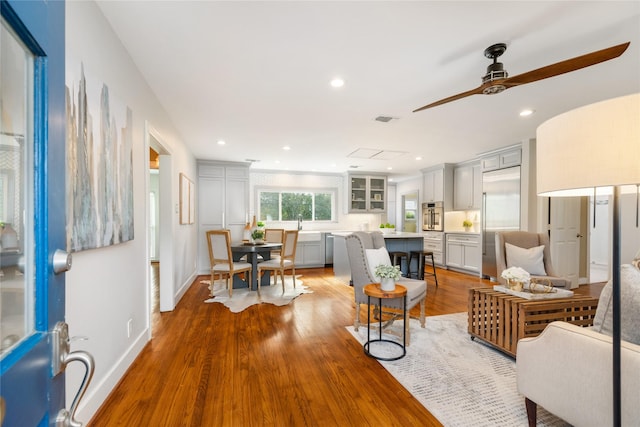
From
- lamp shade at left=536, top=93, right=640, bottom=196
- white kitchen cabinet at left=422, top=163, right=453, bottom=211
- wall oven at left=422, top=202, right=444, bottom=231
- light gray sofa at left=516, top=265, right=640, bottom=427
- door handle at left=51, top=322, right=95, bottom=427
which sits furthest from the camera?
wall oven at left=422, top=202, right=444, bottom=231

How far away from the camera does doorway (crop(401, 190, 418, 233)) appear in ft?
25.4

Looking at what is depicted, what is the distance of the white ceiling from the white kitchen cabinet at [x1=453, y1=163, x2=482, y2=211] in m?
2.05

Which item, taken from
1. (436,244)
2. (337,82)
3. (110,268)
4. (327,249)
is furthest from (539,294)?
(327,249)

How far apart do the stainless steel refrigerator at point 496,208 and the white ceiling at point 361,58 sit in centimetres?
119

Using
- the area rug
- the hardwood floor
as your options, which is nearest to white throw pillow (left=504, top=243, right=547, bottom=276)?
the area rug

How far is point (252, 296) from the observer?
4273 mm

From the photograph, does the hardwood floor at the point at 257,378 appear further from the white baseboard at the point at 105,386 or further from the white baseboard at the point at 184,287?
the white baseboard at the point at 184,287

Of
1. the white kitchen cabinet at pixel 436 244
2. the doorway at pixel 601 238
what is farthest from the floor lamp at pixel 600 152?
the doorway at pixel 601 238

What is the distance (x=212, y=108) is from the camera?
3.23 meters

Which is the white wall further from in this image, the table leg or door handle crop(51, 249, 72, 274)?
the table leg

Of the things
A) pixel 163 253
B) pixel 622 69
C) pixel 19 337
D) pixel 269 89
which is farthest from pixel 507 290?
pixel 163 253

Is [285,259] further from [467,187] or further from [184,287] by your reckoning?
[467,187]

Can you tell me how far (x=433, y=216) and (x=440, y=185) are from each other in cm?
75

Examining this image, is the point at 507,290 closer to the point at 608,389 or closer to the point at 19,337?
the point at 608,389
